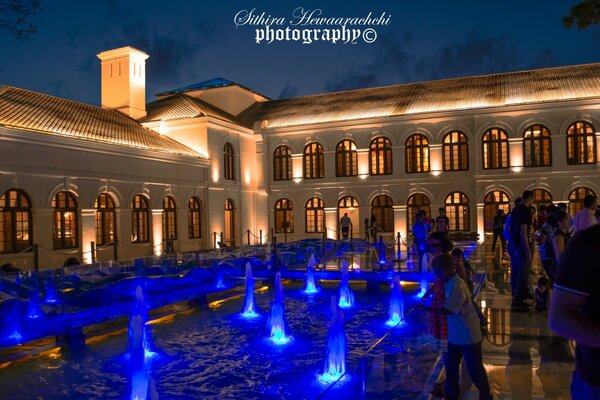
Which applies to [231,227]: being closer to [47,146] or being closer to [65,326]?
[47,146]

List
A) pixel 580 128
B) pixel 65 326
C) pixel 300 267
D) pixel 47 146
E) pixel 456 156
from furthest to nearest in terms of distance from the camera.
→ pixel 456 156 → pixel 580 128 → pixel 47 146 → pixel 300 267 → pixel 65 326

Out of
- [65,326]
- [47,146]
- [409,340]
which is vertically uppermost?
[47,146]

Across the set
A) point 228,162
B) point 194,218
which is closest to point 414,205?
point 228,162

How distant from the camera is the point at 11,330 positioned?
9555 mm

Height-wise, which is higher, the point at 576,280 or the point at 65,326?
the point at 576,280

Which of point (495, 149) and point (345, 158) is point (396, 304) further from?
point (345, 158)

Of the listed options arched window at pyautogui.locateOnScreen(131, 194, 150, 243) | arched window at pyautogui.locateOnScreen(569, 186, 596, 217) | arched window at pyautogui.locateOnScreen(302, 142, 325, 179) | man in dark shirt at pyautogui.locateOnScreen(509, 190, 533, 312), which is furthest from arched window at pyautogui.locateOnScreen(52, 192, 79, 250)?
arched window at pyautogui.locateOnScreen(569, 186, 596, 217)

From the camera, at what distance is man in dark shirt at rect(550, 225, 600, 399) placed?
250cm

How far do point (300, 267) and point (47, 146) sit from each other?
1087cm

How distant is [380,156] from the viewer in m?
32.5

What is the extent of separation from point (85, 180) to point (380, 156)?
56.0 feet

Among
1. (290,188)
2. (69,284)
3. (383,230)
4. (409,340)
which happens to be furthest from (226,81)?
(409,340)

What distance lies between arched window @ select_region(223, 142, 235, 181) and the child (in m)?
24.7

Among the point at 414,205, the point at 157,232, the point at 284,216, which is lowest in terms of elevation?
the point at 157,232
